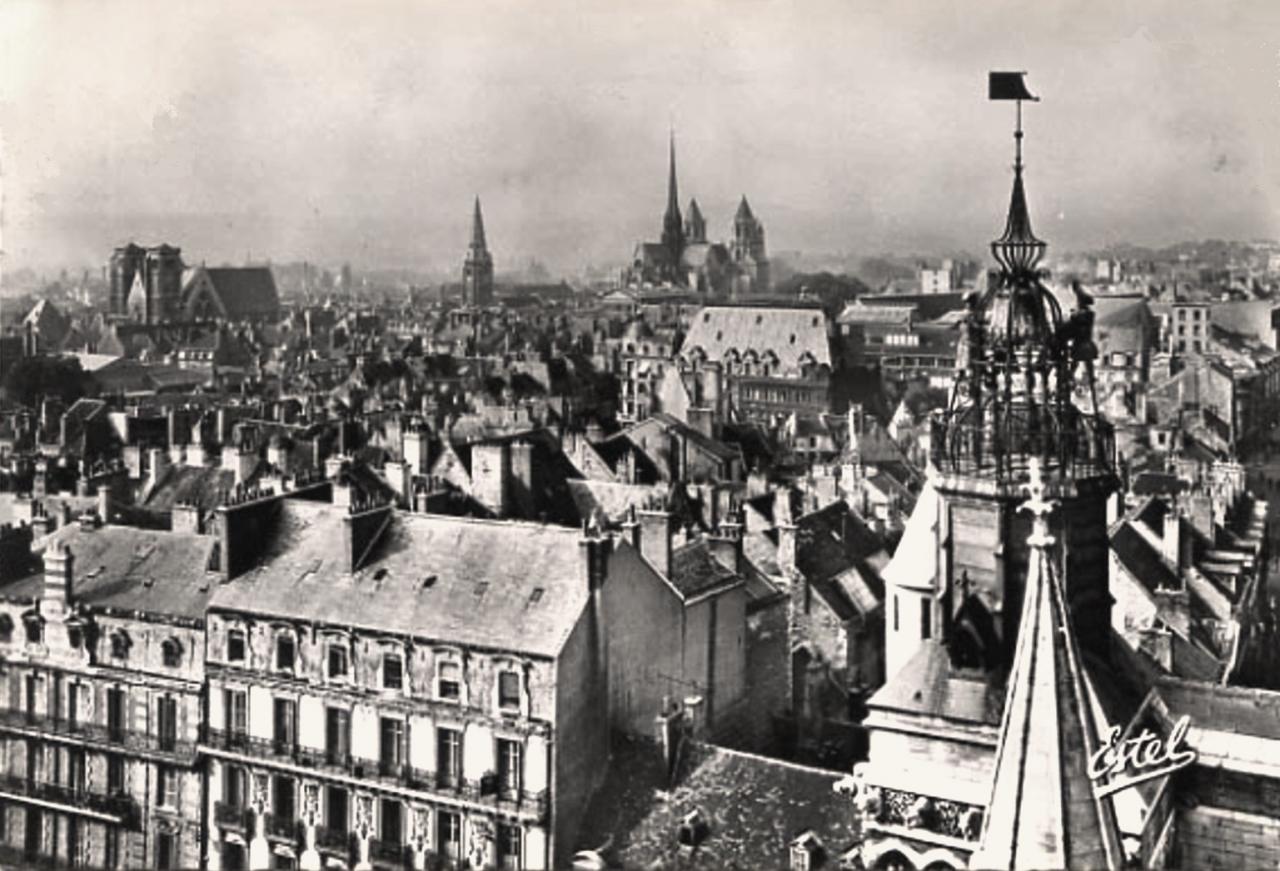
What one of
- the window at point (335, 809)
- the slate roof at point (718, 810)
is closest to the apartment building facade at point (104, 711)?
the window at point (335, 809)

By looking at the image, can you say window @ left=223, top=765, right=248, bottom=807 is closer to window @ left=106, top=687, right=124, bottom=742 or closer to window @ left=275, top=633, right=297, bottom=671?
window @ left=275, top=633, right=297, bottom=671

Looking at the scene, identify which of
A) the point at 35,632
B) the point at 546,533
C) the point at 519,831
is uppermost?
the point at 546,533

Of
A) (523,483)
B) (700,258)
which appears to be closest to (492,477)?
(523,483)

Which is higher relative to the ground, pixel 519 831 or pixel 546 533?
pixel 546 533

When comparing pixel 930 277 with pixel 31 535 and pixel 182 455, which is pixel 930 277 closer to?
pixel 182 455

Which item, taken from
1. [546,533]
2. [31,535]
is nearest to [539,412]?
[31,535]
